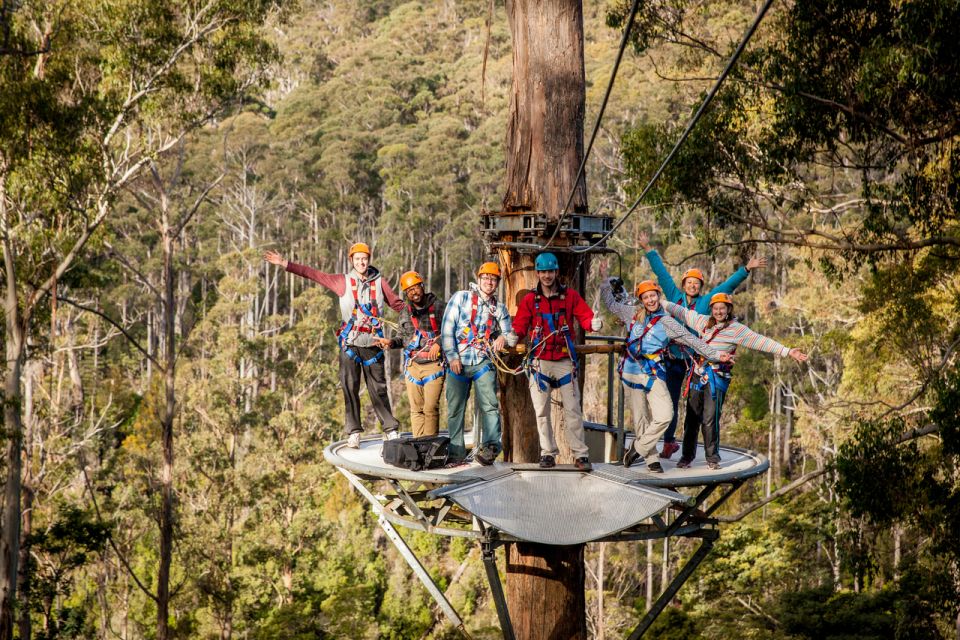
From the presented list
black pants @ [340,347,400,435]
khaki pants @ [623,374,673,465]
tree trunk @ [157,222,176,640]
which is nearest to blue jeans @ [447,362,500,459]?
black pants @ [340,347,400,435]

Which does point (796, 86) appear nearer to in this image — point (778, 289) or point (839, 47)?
point (839, 47)

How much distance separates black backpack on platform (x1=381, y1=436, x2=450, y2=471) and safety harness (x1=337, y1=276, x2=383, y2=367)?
129 cm

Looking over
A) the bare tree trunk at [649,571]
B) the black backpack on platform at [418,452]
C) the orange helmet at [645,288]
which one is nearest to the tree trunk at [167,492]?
the black backpack on platform at [418,452]

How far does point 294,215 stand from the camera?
47.1 metres

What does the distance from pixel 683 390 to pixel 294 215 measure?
41159 millimetres

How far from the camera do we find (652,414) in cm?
712

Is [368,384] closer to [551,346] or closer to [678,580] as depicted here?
[551,346]

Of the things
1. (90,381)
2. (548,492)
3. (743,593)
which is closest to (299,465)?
(743,593)

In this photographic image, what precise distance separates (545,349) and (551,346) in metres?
0.05

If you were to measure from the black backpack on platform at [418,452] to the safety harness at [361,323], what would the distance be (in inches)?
50.7

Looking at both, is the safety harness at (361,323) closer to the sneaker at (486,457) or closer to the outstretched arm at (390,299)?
the outstretched arm at (390,299)

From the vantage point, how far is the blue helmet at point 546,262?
22.2 feet

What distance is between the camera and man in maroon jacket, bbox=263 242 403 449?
311 inches

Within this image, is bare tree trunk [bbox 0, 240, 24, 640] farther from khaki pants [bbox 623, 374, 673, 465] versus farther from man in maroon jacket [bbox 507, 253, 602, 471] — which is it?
khaki pants [bbox 623, 374, 673, 465]
